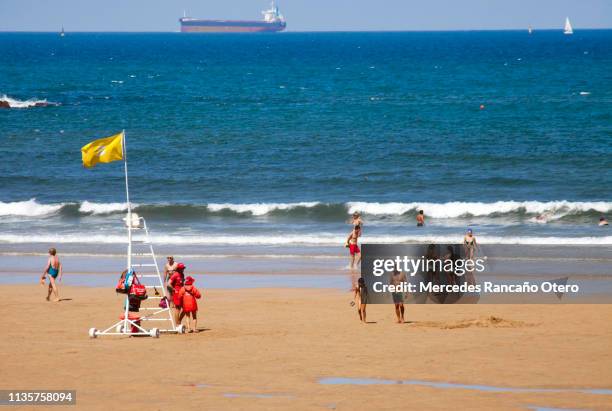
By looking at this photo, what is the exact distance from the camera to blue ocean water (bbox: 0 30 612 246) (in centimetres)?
3231

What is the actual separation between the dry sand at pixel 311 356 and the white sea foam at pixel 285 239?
363 inches

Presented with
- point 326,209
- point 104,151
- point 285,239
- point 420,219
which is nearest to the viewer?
point 104,151

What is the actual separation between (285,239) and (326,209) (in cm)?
545

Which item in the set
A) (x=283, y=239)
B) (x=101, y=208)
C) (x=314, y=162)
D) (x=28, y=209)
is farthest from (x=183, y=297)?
(x=314, y=162)

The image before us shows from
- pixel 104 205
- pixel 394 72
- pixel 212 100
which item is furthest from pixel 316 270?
pixel 394 72

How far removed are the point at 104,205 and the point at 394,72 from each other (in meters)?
66.2

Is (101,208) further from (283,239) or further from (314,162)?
(314,162)

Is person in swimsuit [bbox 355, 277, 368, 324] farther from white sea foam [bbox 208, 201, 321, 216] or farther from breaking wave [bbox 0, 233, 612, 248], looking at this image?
white sea foam [bbox 208, 201, 321, 216]

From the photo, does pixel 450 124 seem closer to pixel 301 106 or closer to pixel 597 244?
pixel 301 106

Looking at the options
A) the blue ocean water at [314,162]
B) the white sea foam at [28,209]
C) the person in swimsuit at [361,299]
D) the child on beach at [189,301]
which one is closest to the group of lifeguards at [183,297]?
the child on beach at [189,301]

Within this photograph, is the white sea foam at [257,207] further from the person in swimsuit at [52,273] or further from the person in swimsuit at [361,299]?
the person in swimsuit at [361,299]

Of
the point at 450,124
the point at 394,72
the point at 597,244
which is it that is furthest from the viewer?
the point at 394,72

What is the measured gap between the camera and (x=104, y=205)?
3538 centimetres

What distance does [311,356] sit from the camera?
14781 millimetres
